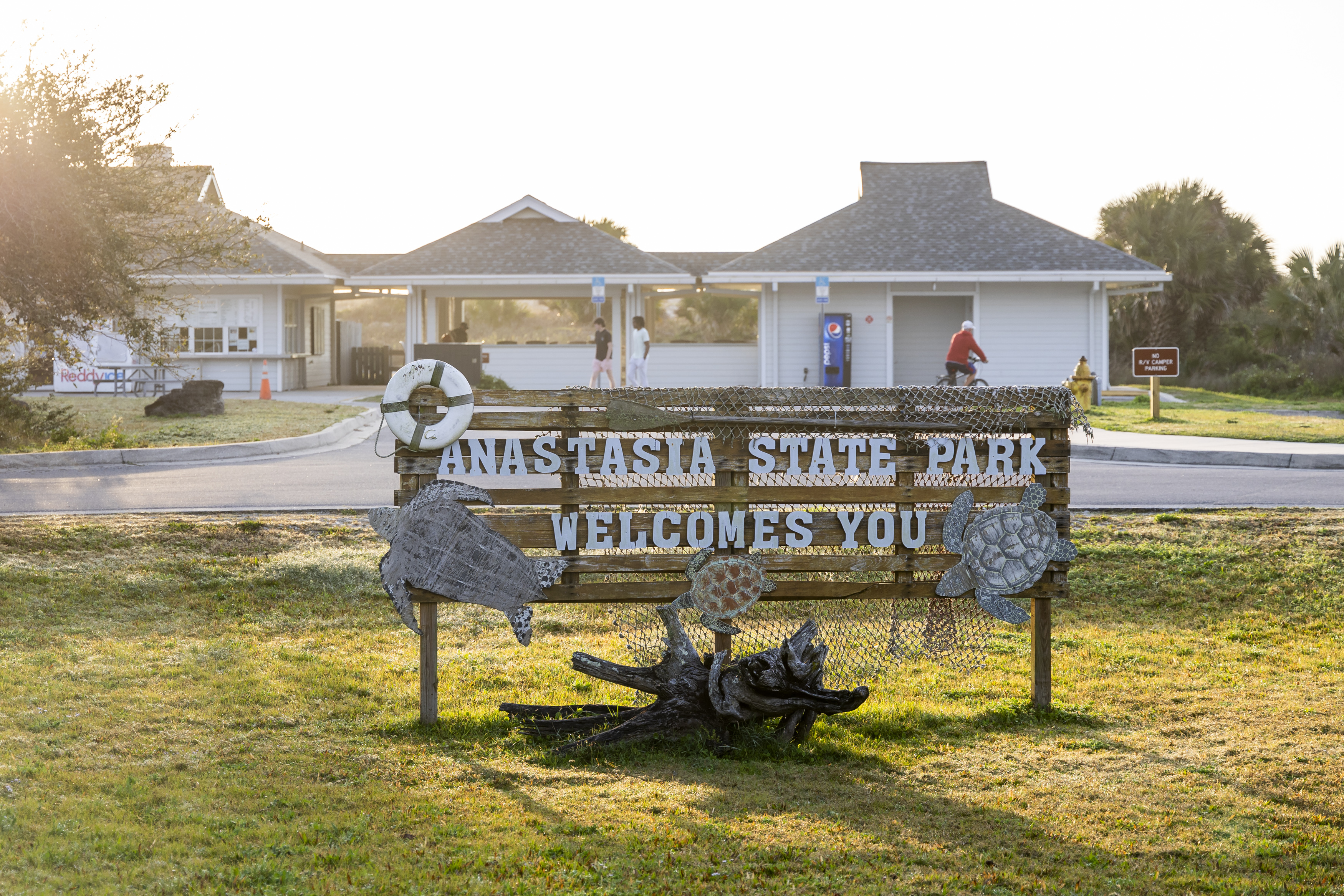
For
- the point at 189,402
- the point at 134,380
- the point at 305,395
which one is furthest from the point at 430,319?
the point at 189,402

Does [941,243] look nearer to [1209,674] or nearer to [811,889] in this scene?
[1209,674]

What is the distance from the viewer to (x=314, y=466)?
14.4 meters

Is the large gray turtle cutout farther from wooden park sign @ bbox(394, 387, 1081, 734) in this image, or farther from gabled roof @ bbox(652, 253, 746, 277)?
gabled roof @ bbox(652, 253, 746, 277)

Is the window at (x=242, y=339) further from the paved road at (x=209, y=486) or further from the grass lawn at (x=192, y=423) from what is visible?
the paved road at (x=209, y=486)

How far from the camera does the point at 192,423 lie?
62.4ft

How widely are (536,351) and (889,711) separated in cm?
2340

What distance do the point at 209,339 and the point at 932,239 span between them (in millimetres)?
17485

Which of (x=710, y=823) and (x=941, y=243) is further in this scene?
(x=941, y=243)

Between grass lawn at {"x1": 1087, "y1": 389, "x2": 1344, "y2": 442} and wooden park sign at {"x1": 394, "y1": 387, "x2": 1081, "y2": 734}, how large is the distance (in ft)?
44.6

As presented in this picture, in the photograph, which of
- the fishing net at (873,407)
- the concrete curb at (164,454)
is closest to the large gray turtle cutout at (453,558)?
the fishing net at (873,407)

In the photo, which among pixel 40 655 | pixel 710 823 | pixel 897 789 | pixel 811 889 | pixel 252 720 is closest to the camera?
pixel 811 889

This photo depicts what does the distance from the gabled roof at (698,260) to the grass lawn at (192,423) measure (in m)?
10.6

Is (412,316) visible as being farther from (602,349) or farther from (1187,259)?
(1187,259)

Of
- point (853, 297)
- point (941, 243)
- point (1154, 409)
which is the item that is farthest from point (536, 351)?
point (1154, 409)
